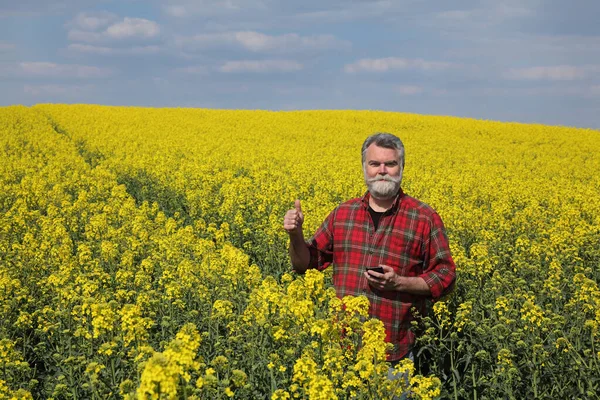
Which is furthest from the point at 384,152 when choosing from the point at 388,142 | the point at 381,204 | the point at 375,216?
the point at 375,216

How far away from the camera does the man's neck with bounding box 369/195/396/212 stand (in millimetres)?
5148

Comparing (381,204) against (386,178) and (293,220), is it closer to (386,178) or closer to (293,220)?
(386,178)

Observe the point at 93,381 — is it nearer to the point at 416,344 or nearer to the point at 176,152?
the point at 416,344

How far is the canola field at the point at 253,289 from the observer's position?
4449mm

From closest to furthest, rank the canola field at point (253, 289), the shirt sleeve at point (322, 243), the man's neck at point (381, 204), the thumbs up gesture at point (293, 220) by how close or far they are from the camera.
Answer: the canola field at point (253, 289) < the thumbs up gesture at point (293, 220) < the man's neck at point (381, 204) < the shirt sleeve at point (322, 243)

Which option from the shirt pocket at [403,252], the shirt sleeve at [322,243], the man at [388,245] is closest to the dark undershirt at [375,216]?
the man at [388,245]

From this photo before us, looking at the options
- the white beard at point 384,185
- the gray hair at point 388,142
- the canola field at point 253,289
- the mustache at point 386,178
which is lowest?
the canola field at point 253,289

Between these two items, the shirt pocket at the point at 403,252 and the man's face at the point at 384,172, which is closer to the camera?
the man's face at the point at 384,172

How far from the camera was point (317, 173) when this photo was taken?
16.9 meters

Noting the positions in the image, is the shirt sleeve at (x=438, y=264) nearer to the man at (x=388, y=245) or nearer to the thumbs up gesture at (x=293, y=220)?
the man at (x=388, y=245)

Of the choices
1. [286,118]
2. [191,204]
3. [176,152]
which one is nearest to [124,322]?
[191,204]

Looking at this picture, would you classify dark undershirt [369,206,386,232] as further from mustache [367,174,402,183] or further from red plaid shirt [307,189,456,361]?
mustache [367,174,402,183]

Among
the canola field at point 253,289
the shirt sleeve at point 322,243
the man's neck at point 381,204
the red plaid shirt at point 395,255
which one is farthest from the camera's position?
the shirt sleeve at point 322,243

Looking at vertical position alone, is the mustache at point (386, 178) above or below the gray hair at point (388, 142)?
below
